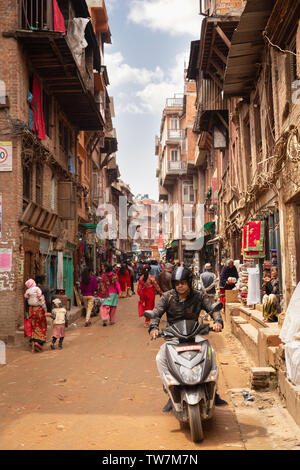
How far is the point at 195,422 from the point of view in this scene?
4469mm

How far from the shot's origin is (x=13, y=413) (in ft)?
18.7

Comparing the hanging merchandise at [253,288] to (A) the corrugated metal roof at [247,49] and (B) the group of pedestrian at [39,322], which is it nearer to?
(B) the group of pedestrian at [39,322]

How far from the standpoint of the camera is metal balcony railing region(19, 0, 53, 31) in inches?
506

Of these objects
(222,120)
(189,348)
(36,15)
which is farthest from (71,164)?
(189,348)

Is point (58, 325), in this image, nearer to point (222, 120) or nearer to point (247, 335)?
point (247, 335)

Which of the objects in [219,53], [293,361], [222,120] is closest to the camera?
[293,361]

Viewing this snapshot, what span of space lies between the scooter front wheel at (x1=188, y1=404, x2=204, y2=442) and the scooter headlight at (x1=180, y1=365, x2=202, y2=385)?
0.24 m

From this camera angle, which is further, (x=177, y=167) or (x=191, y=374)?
(x=177, y=167)

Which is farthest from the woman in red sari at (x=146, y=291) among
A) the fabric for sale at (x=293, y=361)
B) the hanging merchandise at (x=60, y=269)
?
the fabric for sale at (x=293, y=361)

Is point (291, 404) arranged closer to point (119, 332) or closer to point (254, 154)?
point (119, 332)

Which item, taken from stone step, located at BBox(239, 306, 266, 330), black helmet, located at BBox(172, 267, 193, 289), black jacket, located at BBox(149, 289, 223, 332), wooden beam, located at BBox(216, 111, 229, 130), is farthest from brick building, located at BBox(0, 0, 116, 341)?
black helmet, located at BBox(172, 267, 193, 289)

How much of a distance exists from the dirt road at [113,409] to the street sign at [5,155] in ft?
16.3

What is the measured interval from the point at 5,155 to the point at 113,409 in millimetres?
8294

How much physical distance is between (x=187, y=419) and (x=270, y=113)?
850cm
